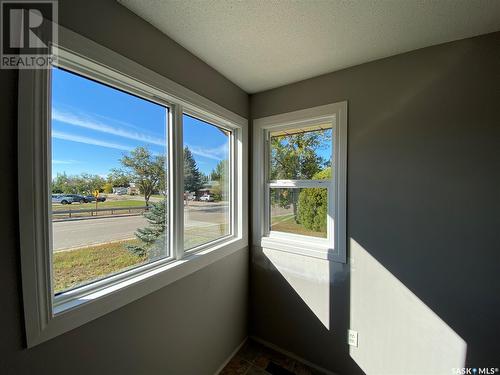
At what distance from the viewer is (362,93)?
160 cm

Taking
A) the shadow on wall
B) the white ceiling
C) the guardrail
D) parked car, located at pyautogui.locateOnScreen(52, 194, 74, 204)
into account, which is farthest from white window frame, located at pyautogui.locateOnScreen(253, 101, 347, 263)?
parked car, located at pyautogui.locateOnScreen(52, 194, 74, 204)

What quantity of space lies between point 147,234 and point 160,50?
1171 mm

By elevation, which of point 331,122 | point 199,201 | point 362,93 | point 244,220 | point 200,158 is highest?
point 362,93


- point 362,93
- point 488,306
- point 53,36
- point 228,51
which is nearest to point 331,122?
point 362,93

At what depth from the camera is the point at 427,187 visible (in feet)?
4.58

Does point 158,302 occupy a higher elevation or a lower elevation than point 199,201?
lower

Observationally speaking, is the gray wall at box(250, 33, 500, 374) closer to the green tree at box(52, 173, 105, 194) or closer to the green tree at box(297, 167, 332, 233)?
the green tree at box(297, 167, 332, 233)

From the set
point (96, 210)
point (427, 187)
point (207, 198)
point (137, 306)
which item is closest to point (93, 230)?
point (96, 210)

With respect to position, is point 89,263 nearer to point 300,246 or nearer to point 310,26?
point 300,246

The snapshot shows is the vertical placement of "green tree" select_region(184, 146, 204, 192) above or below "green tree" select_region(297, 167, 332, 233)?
above

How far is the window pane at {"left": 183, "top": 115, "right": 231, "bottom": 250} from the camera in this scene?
1590 millimetres

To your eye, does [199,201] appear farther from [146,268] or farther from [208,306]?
[208,306]

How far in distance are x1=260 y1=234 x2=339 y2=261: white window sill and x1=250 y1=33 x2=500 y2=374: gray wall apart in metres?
0.16

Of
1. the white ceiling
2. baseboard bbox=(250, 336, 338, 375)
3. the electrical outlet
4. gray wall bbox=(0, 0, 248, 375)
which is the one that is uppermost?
the white ceiling
